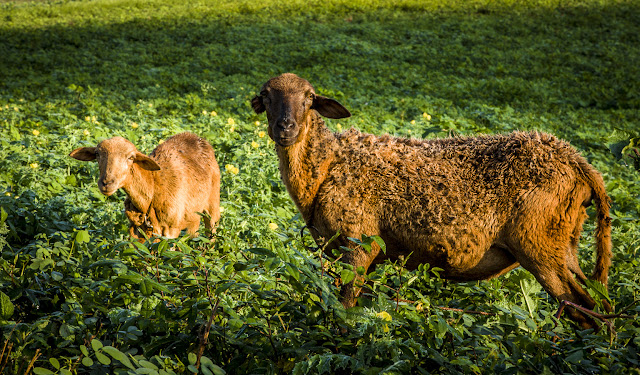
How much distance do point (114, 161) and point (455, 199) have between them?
305cm

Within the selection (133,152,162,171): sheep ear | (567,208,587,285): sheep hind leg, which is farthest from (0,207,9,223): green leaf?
(567,208,587,285): sheep hind leg

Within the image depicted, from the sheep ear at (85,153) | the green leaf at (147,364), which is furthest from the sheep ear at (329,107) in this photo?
the green leaf at (147,364)

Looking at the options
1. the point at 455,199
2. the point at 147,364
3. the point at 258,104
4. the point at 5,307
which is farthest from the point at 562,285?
the point at 5,307

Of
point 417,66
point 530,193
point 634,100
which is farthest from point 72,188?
point 634,100

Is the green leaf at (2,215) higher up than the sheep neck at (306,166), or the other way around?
the sheep neck at (306,166)

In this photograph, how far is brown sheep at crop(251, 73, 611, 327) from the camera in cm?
382

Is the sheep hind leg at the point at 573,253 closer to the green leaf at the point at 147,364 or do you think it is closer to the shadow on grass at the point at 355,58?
the green leaf at the point at 147,364

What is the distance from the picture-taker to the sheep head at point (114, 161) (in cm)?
484

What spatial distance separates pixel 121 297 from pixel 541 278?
277 centimetres

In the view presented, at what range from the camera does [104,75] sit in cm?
1428

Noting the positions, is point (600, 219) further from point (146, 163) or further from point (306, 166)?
point (146, 163)

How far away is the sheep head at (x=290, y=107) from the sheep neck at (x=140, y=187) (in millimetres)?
1704

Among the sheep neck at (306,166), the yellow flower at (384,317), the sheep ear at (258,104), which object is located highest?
the sheep ear at (258,104)

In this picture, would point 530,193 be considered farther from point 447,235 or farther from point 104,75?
point 104,75
